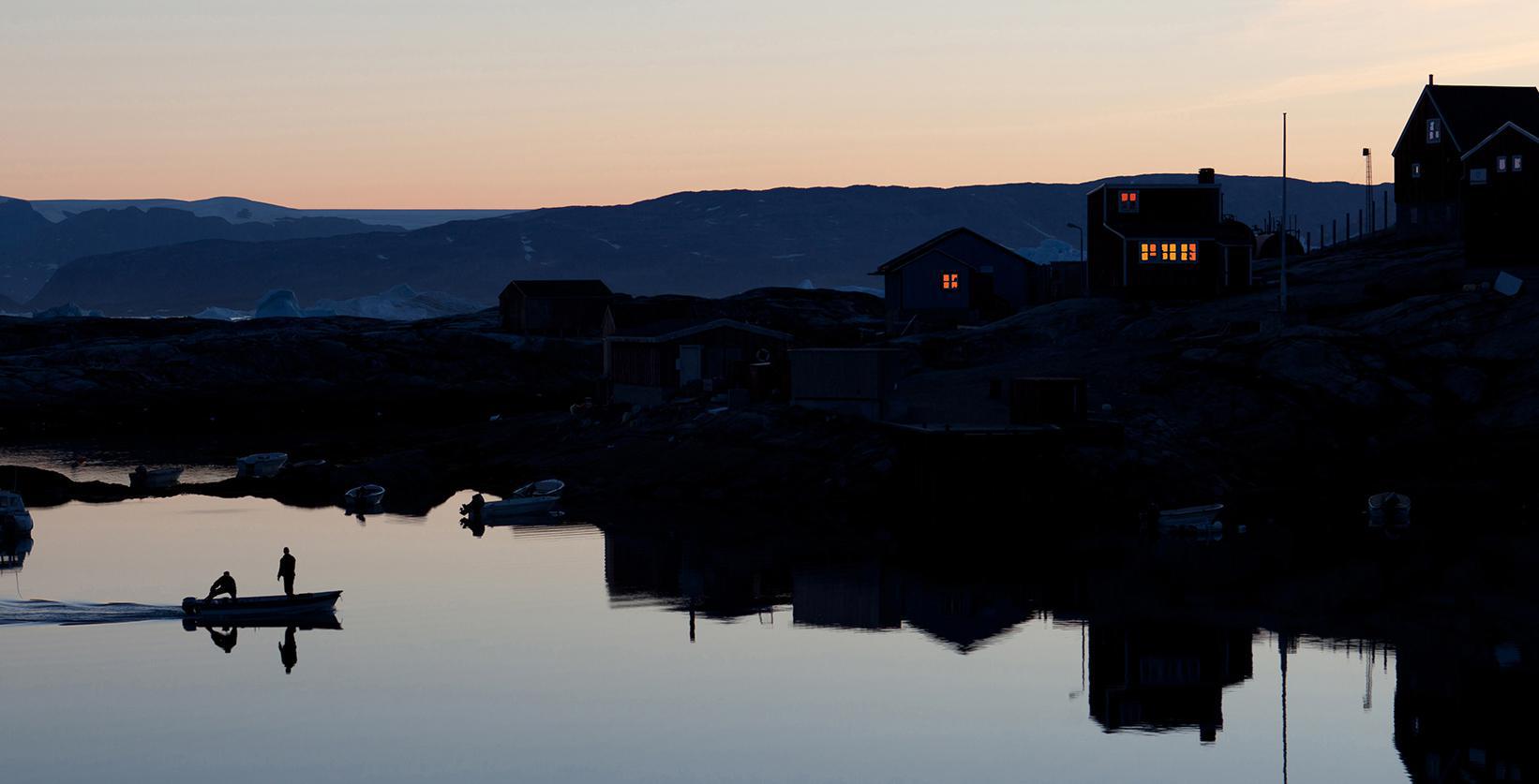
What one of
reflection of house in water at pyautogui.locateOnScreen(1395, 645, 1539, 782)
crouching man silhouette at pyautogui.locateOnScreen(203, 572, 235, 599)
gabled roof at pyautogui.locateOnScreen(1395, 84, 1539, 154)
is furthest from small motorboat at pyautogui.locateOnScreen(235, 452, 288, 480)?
gabled roof at pyautogui.locateOnScreen(1395, 84, 1539, 154)

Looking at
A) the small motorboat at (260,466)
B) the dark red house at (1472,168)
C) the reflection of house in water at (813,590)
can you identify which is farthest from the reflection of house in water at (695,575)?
the dark red house at (1472,168)

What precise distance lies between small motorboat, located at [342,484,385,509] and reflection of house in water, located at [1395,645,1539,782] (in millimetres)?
Result: 43954

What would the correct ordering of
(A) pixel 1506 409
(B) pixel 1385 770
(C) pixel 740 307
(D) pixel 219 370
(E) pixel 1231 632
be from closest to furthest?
1. (B) pixel 1385 770
2. (E) pixel 1231 632
3. (A) pixel 1506 409
4. (D) pixel 219 370
5. (C) pixel 740 307

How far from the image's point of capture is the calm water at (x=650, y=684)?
35.7m

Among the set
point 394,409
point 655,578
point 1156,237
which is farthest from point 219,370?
point 655,578

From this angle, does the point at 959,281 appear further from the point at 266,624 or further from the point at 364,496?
the point at 266,624

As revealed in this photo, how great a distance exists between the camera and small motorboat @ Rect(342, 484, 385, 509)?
7319cm

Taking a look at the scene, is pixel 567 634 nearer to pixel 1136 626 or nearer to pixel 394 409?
pixel 1136 626

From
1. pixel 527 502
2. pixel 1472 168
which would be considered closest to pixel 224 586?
pixel 527 502

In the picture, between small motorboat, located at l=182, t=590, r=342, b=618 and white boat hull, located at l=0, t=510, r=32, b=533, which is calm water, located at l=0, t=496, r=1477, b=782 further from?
white boat hull, located at l=0, t=510, r=32, b=533

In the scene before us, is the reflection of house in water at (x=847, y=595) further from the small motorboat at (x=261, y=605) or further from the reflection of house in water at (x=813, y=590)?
the small motorboat at (x=261, y=605)

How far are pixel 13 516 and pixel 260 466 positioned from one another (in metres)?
19.8

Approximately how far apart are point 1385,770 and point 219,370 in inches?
4806

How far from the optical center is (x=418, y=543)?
63.8 metres
